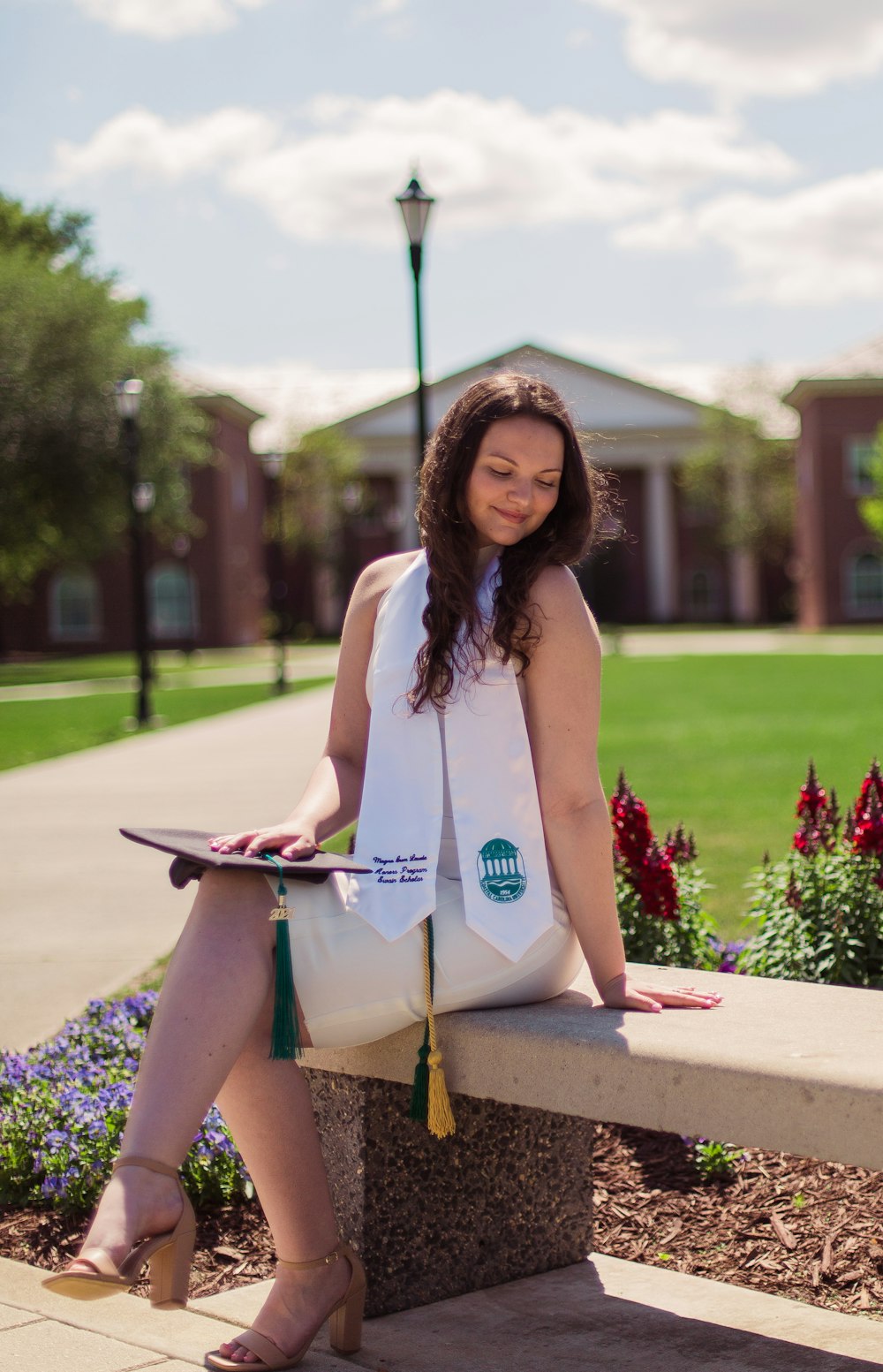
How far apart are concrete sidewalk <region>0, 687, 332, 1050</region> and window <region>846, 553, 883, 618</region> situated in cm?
4305

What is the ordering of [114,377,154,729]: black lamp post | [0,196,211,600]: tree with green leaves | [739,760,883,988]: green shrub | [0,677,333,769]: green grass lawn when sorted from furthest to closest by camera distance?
[0,196,211,600]: tree with green leaves < [114,377,154,729]: black lamp post < [0,677,333,769]: green grass lawn < [739,760,883,988]: green shrub

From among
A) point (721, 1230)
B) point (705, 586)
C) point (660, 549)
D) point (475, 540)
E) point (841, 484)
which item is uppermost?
point (841, 484)

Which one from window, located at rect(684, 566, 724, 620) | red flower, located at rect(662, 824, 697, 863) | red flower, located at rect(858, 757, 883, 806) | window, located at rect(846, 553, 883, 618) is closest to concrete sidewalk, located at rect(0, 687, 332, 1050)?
red flower, located at rect(662, 824, 697, 863)

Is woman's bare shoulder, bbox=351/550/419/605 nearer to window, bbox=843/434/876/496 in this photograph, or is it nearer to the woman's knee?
the woman's knee

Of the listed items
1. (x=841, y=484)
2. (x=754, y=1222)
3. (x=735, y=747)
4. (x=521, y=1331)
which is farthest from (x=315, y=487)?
(x=521, y=1331)

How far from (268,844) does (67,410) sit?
3606cm

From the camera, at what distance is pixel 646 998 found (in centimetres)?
272

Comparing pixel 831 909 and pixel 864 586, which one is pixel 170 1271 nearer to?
pixel 831 909

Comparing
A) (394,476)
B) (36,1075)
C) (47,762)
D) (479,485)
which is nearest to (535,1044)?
(479,485)

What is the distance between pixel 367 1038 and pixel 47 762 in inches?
468

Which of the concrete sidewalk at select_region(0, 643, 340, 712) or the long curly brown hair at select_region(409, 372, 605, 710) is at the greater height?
the long curly brown hair at select_region(409, 372, 605, 710)

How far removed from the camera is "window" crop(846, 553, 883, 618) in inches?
2223

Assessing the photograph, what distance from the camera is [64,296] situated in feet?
123

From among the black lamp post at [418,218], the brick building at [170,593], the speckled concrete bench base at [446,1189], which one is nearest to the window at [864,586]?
the brick building at [170,593]
